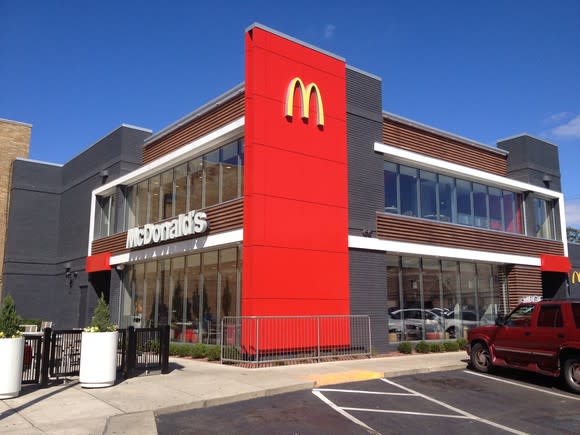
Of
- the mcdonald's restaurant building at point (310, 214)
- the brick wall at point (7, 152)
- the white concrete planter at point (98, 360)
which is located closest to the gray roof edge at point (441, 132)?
the mcdonald's restaurant building at point (310, 214)

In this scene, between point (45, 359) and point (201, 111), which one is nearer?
point (45, 359)

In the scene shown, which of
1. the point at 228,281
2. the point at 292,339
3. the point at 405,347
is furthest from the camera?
the point at 405,347

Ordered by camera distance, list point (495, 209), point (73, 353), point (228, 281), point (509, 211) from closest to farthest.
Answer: point (73, 353)
point (228, 281)
point (495, 209)
point (509, 211)

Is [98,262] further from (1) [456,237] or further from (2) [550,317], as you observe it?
(2) [550,317]

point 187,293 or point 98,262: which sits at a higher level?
point 98,262

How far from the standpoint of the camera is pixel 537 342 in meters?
12.9

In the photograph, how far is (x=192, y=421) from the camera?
29.6 feet

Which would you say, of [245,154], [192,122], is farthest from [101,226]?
[245,154]

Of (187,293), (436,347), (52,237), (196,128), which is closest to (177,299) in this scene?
(187,293)

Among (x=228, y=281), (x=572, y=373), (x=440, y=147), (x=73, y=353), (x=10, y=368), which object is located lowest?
(x=572, y=373)

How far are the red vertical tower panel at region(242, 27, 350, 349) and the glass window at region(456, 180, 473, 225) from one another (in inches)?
271

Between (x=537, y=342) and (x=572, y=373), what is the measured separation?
108cm

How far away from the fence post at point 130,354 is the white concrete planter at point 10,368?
2.57 metres

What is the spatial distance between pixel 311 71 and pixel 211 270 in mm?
7551
